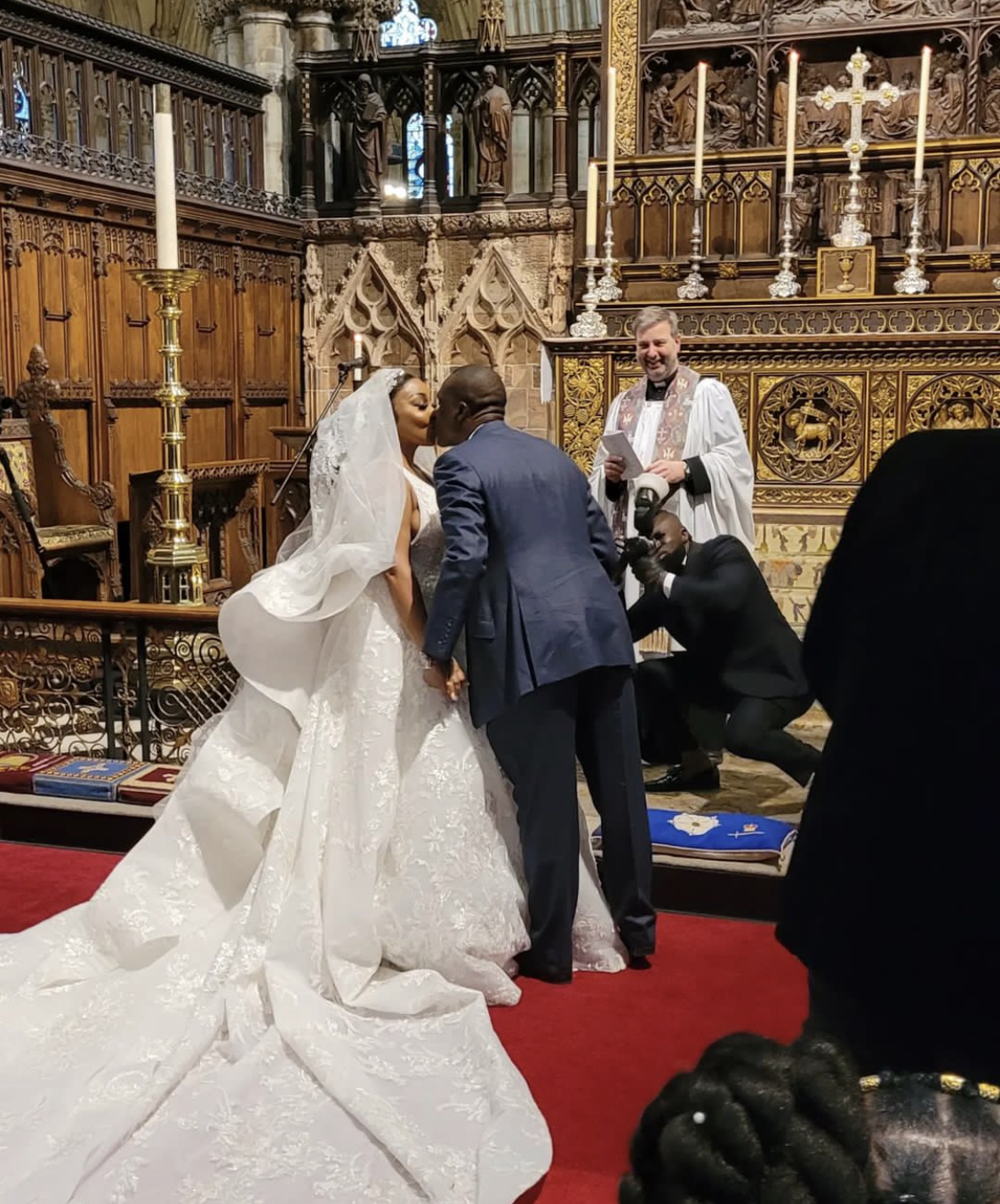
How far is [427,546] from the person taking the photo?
3.77 m

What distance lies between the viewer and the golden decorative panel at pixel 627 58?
9195 millimetres

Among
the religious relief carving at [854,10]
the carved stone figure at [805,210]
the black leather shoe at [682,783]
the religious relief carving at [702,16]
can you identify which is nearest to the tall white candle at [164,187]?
the black leather shoe at [682,783]

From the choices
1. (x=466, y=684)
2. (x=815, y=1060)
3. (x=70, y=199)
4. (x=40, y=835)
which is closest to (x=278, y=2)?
(x=70, y=199)

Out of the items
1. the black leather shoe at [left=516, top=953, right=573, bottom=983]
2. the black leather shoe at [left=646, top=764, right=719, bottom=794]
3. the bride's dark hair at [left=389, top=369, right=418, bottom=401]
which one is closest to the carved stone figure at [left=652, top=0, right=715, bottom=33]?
the black leather shoe at [left=646, top=764, right=719, bottom=794]

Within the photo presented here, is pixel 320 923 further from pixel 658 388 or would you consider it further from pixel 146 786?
pixel 658 388

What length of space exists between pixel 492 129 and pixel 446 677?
8349 millimetres

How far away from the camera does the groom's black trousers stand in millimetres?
3588

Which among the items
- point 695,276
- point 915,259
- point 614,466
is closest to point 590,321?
point 695,276

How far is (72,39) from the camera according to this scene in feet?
30.9

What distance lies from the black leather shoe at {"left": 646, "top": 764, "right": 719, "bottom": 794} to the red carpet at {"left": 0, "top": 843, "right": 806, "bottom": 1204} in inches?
37.8

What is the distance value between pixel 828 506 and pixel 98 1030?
4.58m

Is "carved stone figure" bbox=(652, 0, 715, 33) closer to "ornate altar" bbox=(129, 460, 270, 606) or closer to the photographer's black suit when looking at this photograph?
"ornate altar" bbox=(129, 460, 270, 606)

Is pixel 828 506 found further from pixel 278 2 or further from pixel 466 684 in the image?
pixel 278 2

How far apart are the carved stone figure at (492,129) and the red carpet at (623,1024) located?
8.16 m
